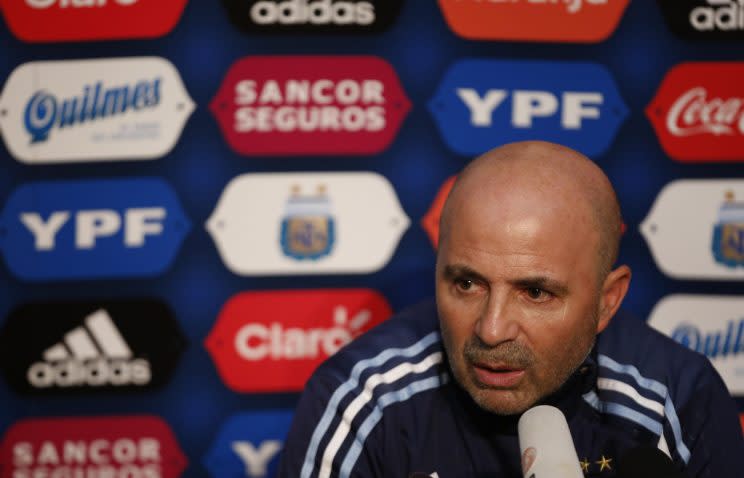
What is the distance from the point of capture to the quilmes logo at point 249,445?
1.56 meters

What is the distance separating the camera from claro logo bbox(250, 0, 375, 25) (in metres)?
1.48

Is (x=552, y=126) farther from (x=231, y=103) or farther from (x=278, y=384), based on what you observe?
(x=278, y=384)

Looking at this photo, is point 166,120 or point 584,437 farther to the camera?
point 166,120

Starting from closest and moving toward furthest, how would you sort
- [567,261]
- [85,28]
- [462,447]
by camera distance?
[567,261]
[462,447]
[85,28]

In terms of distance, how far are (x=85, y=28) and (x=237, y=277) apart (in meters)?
0.59

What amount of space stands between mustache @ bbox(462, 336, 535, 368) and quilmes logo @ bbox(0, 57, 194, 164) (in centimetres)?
89

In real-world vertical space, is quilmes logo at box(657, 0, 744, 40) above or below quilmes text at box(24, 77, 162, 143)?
below

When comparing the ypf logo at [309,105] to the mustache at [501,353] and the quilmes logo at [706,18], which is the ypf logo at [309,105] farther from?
the mustache at [501,353]

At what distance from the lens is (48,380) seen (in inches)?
60.6

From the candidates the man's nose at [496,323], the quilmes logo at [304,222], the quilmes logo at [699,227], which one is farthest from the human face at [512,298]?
the quilmes logo at [699,227]

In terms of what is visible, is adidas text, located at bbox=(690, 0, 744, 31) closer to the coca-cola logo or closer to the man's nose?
the coca-cola logo

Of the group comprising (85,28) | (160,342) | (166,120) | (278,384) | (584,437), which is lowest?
(278,384)

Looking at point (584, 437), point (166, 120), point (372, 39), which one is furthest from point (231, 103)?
point (584, 437)

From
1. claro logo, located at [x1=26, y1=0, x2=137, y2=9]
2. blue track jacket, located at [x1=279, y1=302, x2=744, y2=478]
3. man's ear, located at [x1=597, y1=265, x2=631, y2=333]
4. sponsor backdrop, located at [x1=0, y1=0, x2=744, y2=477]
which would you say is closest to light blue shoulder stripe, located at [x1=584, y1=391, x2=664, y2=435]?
blue track jacket, located at [x1=279, y1=302, x2=744, y2=478]
